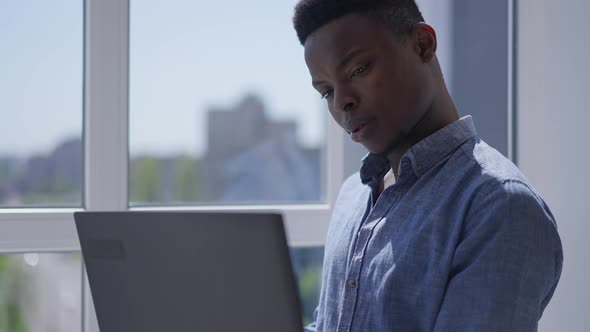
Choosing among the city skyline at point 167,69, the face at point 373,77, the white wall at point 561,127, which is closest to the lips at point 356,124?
the face at point 373,77

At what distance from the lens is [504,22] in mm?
1499

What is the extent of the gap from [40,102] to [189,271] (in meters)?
0.94

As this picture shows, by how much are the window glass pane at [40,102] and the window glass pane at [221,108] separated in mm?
126

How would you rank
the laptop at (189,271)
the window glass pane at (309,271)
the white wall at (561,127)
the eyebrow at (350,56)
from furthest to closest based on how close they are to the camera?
the window glass pane at (309,271) → the white wall at (561,127) → the eyebrow at (350,56) → the laptop at (189,271)

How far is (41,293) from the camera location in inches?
60.5

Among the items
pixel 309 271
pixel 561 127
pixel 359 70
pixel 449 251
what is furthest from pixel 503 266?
pixel 309 271

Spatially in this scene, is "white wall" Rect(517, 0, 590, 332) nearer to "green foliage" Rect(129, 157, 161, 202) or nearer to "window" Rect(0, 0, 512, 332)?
"window" Rect(0, 0, 512, 332)

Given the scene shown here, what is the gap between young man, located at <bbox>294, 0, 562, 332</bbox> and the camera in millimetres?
728

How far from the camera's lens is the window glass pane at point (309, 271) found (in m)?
1.66

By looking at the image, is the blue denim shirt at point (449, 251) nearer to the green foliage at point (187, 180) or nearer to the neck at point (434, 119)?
the neck at point (434, 119)

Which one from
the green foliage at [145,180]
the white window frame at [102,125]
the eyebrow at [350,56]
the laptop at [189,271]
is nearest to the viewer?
the laptop at [189,271]

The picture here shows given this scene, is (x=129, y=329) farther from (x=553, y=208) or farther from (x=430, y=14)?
(x=430, y=14)

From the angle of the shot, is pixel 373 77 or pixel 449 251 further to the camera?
pixel 373 77

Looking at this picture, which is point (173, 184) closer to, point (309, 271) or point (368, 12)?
point (309, 271)
